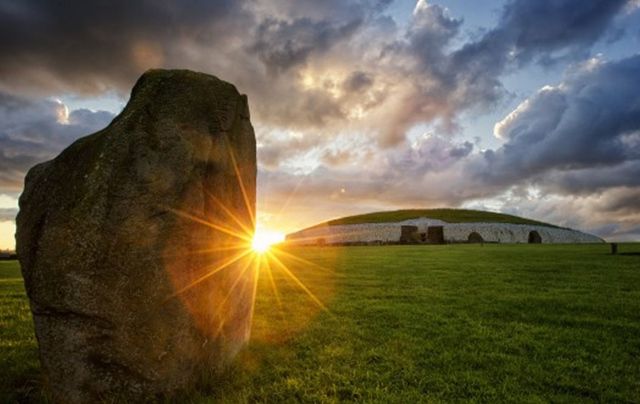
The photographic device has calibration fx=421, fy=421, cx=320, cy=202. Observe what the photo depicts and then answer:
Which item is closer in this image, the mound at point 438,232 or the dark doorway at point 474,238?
the dark doorway at point 474,238

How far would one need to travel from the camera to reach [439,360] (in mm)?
7242

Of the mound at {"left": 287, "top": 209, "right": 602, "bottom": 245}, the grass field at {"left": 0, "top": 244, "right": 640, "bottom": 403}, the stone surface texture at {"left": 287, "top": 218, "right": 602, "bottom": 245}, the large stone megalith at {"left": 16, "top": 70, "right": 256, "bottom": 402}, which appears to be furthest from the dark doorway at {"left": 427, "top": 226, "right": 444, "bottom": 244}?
the large stone megalith at {"left": 16, "top": 70, "right": 256, "bottom": 402}

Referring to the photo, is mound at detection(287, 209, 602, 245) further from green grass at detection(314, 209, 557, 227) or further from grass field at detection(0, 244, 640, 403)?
grass field at detection(0, 244, 640, 403)

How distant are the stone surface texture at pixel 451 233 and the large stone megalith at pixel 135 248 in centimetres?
6646

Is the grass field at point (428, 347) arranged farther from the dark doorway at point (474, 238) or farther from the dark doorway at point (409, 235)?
the dark doorway at point (474, 238)

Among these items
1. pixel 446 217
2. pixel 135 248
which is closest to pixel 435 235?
pixel 446 217

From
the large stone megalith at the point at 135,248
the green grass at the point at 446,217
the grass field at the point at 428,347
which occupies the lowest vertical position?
the grass field at the point at 428,347

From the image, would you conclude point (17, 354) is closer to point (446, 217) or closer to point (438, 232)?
point (438, 232)

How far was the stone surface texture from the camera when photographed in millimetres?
73750

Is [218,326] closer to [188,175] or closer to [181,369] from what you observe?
[181,369]

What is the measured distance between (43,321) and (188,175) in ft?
8.09

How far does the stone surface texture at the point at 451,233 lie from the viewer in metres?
73.8

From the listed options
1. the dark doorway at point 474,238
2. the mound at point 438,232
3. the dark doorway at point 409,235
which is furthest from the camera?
the mound at point 438,232

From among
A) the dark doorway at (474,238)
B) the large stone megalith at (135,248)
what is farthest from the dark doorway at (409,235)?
the large stone megalith at (135,248)
